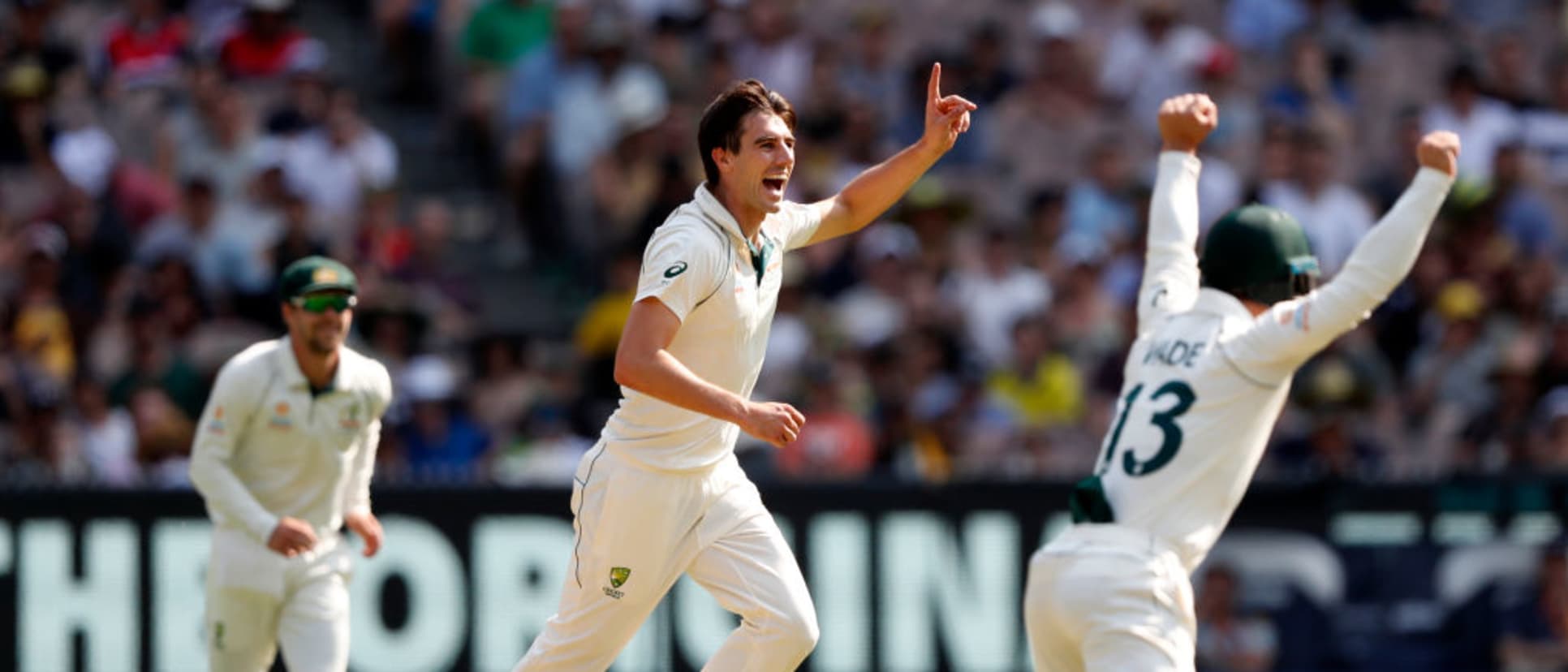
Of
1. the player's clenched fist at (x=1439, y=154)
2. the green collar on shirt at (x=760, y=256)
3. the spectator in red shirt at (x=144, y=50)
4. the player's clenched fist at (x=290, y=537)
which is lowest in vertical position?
the player's clenched fist at (x=290, y=537)

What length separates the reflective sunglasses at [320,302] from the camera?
9.34 m

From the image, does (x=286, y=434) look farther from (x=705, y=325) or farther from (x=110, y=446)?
(x=110, y=446)

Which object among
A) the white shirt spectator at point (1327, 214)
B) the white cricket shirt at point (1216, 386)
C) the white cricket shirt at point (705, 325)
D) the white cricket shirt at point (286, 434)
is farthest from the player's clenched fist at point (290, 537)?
the white shirt spectator at point (1327, 214)

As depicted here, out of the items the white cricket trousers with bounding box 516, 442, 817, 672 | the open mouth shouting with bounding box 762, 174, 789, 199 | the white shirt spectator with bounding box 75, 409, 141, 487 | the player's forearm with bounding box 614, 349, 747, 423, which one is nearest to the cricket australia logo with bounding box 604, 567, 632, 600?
the white cricket trousers with bounding box 516, 442, 817, 672

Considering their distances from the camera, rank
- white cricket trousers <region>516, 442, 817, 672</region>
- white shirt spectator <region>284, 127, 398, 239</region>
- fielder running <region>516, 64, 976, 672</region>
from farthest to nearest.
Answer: white shirt spectator <region>284, 127, 398, 239</region>
white cricket trousers <region>516, 442, 817, 672</region>
fielder running <region>516, 64, 976, 672</region>

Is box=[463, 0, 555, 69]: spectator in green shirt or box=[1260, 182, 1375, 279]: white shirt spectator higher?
box=[463, 0, 555, 69]: spectator in green shirt

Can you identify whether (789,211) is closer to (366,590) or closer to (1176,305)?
(1176,305)

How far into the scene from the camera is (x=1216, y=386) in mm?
7234

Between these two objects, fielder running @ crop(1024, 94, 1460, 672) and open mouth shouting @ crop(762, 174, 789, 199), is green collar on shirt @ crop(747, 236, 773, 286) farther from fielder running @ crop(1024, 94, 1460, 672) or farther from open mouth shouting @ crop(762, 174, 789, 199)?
fielder running @ crop(1024, 94, 1460, 672)

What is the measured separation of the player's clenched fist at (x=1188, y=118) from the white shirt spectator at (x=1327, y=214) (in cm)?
809

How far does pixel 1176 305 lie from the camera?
25.5 feet

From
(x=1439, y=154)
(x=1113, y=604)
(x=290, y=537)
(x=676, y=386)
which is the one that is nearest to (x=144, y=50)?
(x=290, y=537)

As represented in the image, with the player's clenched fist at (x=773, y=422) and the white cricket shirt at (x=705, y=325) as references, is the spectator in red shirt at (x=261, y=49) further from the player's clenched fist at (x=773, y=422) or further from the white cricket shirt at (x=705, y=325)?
the player's clenched fist at (x=773, y=422)

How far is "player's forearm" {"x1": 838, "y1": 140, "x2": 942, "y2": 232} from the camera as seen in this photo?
8164 mm
